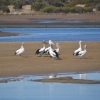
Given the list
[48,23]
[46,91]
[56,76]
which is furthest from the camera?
[48,23]

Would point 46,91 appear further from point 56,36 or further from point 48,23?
point 48,23

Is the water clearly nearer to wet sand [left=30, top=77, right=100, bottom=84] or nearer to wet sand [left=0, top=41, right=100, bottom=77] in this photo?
wet sand [left=0, top=41, right=100, bottom=77]

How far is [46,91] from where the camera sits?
51.7 feet

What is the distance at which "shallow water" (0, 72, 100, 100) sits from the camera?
14.8 metres

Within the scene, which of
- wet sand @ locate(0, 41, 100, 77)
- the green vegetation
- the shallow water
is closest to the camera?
the shallow water

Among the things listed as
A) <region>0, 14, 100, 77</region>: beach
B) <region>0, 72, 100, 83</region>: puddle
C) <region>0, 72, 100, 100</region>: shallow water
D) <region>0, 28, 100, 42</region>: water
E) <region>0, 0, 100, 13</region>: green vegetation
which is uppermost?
<region>0, 72, 100, 100</region>: shallow water

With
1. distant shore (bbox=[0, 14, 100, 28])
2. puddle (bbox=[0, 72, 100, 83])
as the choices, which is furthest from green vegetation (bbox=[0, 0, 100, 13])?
puddle (bbox=[0, 72, 100, 83])

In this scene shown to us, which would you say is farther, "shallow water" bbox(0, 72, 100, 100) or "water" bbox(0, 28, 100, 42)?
"water" bbox(0, 28, 100, 42)

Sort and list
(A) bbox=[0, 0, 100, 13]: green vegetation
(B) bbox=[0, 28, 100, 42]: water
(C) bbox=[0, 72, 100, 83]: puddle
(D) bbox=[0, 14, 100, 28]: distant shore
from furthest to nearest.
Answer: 1. (A) bbox=[0, 0, 100, 13]: green vegetation
2. (D) bbox=[0, 14, 100, 28]: distant shore
3. (B) bbox=[0, 28, 100, 42]: water
4. (C) bbox=[0, 72, 100, 83]: puddle

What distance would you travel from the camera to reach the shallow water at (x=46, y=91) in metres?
14.8

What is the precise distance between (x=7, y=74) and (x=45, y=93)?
4009mm

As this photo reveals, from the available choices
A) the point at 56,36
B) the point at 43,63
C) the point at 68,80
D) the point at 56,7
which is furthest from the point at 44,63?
the point at 56,7

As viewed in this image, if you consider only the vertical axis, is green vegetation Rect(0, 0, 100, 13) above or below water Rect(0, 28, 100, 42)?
below

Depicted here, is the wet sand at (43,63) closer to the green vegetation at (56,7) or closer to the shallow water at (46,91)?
the shallow water at (46,91)
